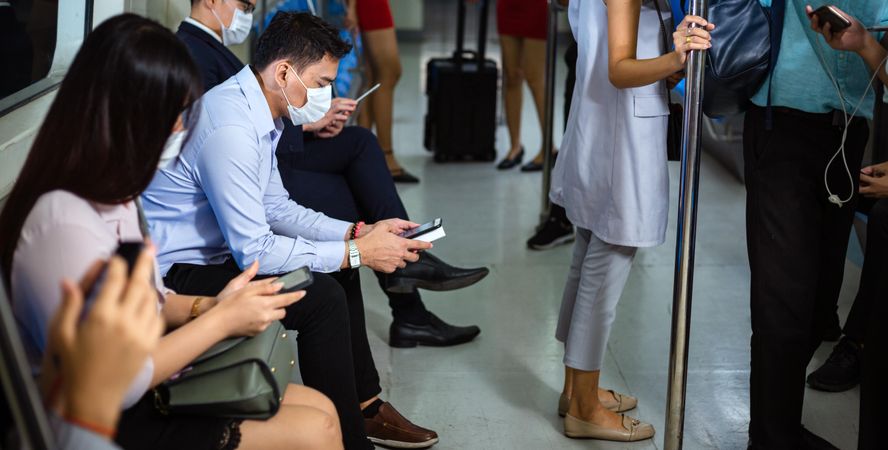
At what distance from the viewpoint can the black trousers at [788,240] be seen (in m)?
2.39

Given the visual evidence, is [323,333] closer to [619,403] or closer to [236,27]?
[619,403]

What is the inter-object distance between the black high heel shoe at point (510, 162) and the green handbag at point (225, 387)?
4092 millimetres

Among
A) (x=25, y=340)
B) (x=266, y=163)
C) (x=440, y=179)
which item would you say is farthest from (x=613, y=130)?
(x=440, y=179)

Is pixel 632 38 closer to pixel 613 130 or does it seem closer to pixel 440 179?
pixel 613 130

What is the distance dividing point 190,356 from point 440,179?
3.88 metres

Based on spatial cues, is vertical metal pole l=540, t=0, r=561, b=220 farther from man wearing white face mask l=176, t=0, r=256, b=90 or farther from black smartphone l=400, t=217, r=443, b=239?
black smartphone l=400, t=217, r=443, b=239

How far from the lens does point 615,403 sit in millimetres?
2994

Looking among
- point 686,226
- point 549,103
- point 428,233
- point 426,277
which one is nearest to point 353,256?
point 428,233

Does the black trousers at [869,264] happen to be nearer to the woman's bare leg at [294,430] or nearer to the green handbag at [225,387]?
the woman's bare leg at [294,430]

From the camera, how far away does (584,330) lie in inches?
109

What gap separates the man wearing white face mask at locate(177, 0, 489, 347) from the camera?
309cm

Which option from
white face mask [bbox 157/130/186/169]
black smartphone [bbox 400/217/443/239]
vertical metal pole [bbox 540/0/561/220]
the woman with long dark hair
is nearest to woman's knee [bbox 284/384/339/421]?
the woman with long dark hair

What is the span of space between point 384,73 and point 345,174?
91.1 inches

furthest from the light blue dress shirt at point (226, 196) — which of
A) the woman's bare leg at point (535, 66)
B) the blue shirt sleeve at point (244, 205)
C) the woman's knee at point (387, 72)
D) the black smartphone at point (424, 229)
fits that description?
the woman's bare leg at point (535, 66)
